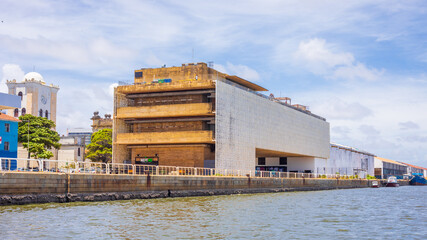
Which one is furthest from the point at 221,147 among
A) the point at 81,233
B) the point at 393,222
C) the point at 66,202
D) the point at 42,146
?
the point at 81,233

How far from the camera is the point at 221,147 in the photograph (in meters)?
75.1

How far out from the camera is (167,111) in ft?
250

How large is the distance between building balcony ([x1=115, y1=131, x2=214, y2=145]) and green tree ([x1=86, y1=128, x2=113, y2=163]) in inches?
927

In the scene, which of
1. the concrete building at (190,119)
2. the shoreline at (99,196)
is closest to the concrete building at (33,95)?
the concrete building at (190,119)

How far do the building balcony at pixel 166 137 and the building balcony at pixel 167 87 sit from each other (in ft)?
20.9

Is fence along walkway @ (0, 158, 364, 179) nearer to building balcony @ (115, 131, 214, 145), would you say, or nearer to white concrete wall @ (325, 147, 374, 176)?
building balcony @ (115, 131, 214, 145)

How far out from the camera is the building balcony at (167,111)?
74.5 meters

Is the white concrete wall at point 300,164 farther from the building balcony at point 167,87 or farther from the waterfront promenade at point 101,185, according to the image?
the waterfront promenade at point 101,185

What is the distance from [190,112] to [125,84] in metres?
12.6

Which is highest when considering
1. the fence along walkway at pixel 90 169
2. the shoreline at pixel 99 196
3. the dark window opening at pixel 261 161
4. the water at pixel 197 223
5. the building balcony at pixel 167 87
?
the building balcony at pixel 167 87

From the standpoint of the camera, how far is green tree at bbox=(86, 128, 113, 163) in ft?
334

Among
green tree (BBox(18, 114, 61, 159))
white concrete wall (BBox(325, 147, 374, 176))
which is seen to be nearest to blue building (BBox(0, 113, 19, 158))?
green tree (BBox(18, 114, 61, 159))

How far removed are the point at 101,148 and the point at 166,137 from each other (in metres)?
31.8

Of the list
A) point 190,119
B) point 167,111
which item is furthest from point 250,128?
point 167,111
